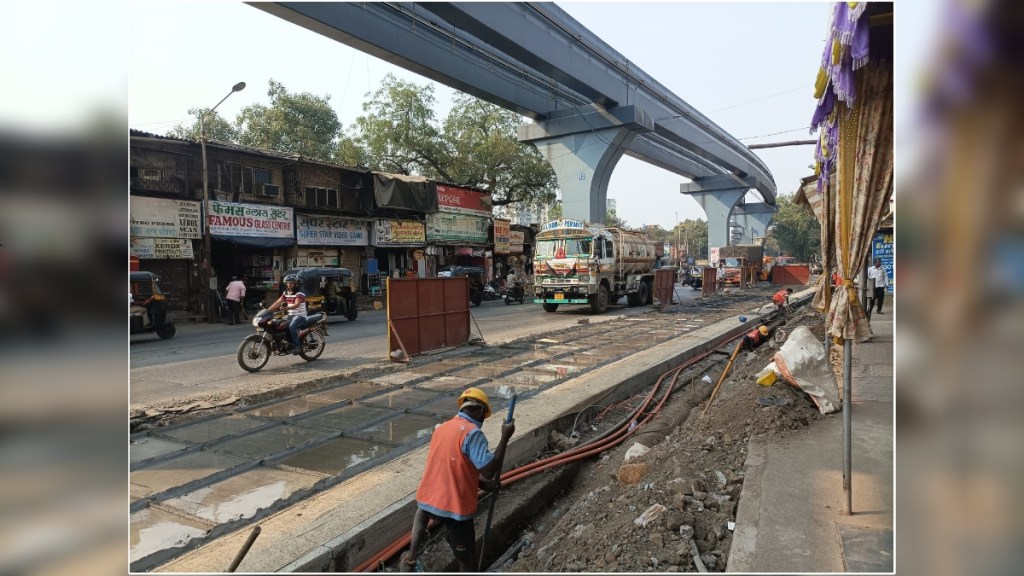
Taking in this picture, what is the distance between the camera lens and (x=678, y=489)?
13.7 feet

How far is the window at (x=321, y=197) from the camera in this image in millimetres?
20688

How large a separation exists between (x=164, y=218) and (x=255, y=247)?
3.18 metres

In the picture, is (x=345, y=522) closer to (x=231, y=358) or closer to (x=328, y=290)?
(x=231, y=358)

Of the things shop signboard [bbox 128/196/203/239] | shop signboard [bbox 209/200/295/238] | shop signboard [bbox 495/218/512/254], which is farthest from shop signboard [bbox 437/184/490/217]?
shop signboard [bbox 128/196/203/239]

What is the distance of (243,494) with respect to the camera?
169 inches

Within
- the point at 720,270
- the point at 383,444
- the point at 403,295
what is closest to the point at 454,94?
the point at 720,270

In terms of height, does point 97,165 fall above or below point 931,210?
Answer: above

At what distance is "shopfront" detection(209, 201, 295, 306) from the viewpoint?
18094 mm

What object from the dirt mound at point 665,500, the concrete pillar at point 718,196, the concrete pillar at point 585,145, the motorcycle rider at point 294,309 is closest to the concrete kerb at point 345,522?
the dirt mound at point 665,500

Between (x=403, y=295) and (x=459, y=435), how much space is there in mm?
6776

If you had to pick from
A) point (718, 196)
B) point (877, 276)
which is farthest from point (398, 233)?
point (718, 196)

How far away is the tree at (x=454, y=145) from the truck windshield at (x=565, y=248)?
12055 mm

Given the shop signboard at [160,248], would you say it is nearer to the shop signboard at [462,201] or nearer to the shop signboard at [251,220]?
the shop signboard at [251,220]

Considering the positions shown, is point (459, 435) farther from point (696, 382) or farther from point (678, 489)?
point (696, 382)
